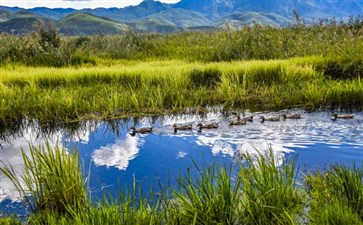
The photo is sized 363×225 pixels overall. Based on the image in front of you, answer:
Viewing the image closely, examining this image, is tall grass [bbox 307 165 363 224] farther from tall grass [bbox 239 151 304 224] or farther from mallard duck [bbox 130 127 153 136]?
mallard duck [bbox 130 127 153 136]

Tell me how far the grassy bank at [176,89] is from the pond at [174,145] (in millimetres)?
722

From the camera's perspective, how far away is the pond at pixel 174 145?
19.7ft

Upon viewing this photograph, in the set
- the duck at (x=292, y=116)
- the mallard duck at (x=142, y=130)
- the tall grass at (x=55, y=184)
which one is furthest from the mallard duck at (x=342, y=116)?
the tall grass at (x=55, y=184)

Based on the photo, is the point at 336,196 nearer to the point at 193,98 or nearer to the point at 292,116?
the point at 292,116

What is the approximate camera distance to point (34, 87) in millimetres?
11438

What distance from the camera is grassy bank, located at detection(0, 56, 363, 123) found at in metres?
9.88

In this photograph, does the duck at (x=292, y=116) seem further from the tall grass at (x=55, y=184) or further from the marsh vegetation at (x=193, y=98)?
the tall grass at (x=55, y=184)

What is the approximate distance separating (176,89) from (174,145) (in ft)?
12.4

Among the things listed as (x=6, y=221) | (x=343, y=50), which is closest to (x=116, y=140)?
(x=6, y=221)

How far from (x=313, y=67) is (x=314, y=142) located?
6049 millimetres

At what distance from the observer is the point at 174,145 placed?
750 centimetres

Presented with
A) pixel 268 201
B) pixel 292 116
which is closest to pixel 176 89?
pixel 292 116

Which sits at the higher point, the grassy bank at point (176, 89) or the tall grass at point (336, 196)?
the grassy bank at point (176, 89)

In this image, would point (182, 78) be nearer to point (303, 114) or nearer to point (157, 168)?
point (303, 114)
